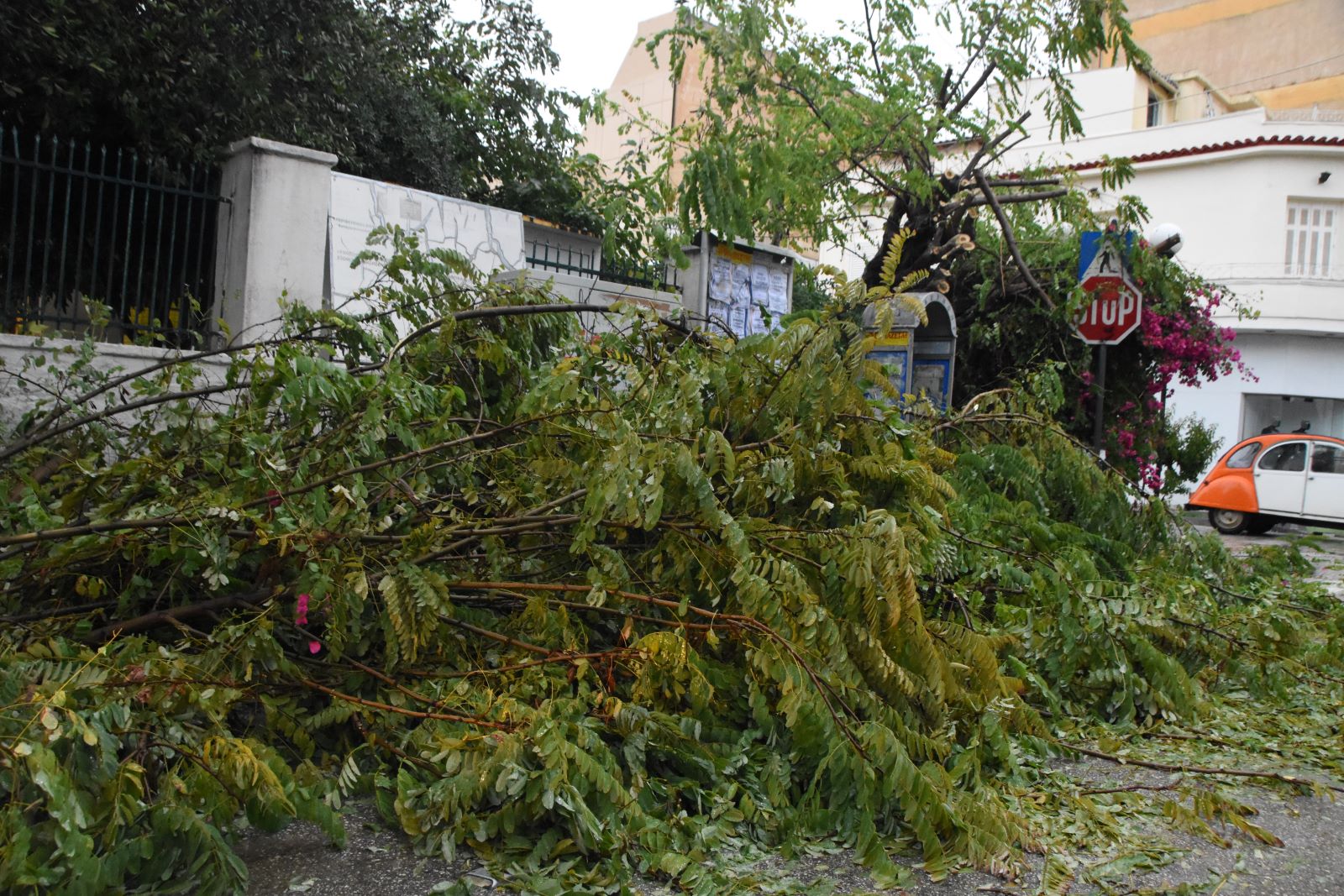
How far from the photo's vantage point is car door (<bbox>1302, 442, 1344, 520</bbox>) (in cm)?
1620

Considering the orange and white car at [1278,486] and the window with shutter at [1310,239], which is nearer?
the orange and white car at [1278,486]

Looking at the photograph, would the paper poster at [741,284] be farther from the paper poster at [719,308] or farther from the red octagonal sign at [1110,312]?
the red octagonal sign at [1110,312]

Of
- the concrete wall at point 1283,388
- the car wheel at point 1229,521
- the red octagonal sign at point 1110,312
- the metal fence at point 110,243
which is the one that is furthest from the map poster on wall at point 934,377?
the concrete wall at point 1283,388

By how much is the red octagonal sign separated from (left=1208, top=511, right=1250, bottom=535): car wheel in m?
8.14

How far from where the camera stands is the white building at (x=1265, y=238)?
25594mm

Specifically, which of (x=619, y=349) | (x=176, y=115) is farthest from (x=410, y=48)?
(x=619, y=349)

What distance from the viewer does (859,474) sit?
418cm

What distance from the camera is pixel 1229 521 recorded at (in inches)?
657

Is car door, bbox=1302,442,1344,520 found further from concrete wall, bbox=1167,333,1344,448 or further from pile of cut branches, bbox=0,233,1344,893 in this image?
pile of cut branches, bbox=0,233,1344,893

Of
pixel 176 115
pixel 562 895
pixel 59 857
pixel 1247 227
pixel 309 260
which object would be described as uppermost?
pixel 1247 227

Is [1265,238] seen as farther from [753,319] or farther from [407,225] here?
[407,225]

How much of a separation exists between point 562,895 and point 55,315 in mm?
6042

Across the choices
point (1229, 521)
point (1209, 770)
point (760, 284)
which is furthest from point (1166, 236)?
point (1209, 770)

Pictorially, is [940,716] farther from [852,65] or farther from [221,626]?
[852,65]
